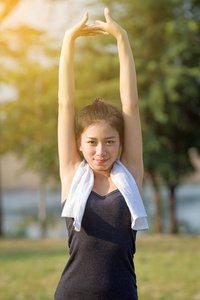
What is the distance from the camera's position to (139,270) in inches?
306

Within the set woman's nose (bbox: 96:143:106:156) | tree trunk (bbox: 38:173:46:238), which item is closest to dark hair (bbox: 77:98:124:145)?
woman's nose (bbox: 96:143:106:156)

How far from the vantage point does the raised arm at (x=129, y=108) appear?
7.58 feet

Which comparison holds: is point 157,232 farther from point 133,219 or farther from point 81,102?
point 133,219

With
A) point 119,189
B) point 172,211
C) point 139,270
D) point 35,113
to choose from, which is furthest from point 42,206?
point 119,189

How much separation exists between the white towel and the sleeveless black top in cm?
5

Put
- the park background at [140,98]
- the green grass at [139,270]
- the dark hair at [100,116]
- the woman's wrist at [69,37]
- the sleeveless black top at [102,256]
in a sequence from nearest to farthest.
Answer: the sleeveless black top at [102,256] → the dark hair at [100,116] → the woman's wrist at [69,37] → the green grass at [139,270] → the park background at [140,98]

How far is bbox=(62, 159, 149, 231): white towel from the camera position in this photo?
2.08m

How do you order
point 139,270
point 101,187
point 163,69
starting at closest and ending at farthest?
point 101,187 → point 139,270 → point 163,69

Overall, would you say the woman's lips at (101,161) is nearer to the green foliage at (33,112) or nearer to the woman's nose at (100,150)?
the woman's nose at (100,150)

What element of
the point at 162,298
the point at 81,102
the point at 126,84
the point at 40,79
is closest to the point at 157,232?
the point at 81,102

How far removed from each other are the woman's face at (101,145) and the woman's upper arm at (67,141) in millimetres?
124

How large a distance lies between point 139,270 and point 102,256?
5942mm

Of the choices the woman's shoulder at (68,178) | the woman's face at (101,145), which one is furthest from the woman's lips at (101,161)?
the woman's shoulder at (68,178)

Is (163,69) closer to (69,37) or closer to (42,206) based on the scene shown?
(42,206)
